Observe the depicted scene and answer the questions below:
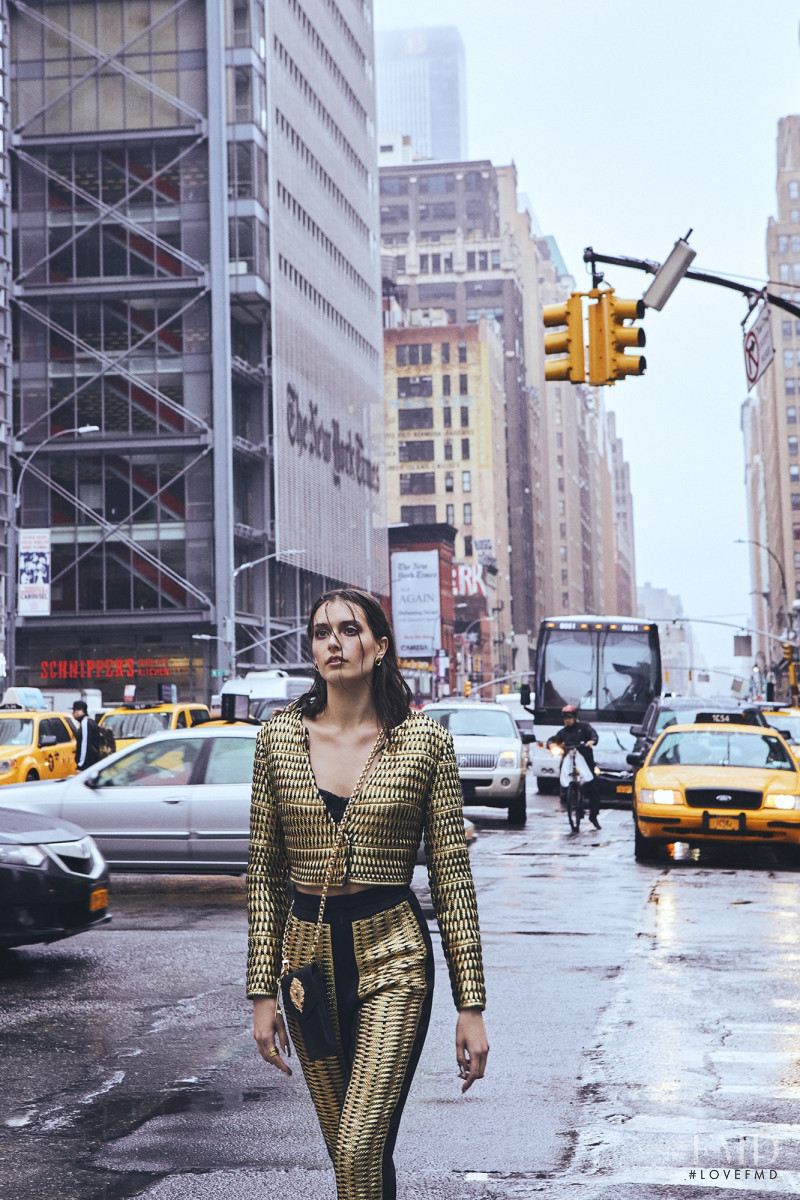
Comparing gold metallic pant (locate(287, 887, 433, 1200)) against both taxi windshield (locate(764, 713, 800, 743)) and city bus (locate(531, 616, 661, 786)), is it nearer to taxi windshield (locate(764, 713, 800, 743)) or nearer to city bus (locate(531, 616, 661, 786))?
taxi windshield (locate(764, 713, 800, 743))

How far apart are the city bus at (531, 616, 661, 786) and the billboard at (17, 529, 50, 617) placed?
1509 cm

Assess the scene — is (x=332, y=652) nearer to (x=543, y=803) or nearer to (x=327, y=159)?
(x=543, y=803)

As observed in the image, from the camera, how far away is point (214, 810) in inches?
574

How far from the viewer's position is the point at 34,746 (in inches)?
1069

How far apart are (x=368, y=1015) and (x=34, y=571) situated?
4325 cm

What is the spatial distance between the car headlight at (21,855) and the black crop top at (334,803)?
21.9 ft

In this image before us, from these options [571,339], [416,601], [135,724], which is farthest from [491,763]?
[416,601]

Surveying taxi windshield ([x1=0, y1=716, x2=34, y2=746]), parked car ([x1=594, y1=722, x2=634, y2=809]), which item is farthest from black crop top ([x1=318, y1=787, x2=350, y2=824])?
taxi windshield ([x1=0, y1=716, x2=34, y2=746])

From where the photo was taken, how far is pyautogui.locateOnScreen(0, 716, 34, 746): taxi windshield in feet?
89.7

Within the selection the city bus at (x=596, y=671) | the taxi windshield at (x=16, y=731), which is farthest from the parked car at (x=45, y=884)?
the city bus at (x=596, y=671)

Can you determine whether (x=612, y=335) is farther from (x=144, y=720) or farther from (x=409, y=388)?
(x=409, y=388)

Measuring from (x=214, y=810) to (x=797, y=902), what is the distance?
5.27m

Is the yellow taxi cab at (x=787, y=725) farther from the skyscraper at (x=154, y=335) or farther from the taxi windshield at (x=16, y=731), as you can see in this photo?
the skyscraper at (x=154, y=335)

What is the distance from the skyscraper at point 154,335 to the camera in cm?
7238
